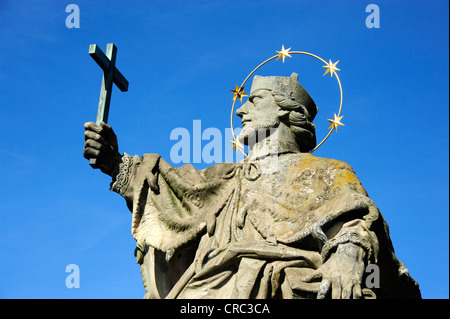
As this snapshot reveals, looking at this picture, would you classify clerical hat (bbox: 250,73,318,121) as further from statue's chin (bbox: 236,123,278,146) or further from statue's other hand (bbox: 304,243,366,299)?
→ statue's other hand (bbox: 304,243,366,299)

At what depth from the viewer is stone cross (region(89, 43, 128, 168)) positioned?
31.0 feet

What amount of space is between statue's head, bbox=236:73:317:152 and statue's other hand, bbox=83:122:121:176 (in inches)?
61.1

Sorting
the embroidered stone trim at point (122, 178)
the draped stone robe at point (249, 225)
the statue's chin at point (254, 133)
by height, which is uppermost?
the statue's chin at point (254, 133)

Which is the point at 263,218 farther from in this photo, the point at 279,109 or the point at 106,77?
the point at 106,77

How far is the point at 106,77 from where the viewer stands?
966cm

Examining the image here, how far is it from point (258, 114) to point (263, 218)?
1.46 m

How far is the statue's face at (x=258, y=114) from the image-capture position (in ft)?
31.5

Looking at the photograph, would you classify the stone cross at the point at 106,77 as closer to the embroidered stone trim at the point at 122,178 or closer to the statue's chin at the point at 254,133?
the embroidered stone trim at the point at 122,178

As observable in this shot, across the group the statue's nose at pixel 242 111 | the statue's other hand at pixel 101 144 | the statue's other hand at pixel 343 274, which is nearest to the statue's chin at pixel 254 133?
the statue's nose at pixel 242 111

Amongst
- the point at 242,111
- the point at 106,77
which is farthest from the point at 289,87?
the point at 106,77

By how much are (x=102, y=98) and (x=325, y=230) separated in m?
3.11

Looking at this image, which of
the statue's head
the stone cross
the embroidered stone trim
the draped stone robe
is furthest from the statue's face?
the stone cross

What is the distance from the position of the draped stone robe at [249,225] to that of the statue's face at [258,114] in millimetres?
409
